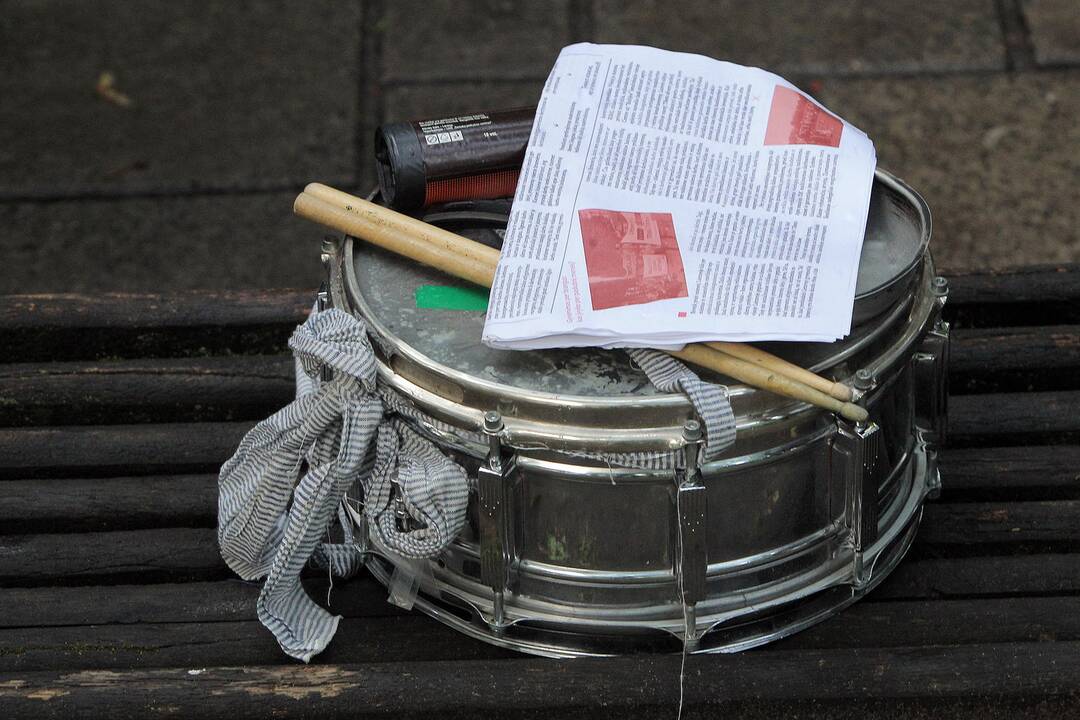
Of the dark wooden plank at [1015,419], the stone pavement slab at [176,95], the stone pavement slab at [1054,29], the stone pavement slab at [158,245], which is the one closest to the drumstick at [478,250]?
the dark wooden plank at [1015,419]

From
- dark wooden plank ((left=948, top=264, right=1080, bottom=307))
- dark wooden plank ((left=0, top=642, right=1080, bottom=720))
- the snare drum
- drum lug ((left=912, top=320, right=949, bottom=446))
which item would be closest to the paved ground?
dark wooden plank ((left=948, top=264, right=1080, bottom=307))

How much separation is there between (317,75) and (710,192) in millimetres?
1740

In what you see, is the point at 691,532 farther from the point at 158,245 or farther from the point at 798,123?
the point at 158,245

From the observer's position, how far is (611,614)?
4.94 feet

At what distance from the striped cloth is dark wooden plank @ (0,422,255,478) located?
0.68ft

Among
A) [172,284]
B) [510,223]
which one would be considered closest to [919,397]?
[510,223]

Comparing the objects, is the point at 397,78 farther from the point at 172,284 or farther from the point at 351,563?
the point at 351,563

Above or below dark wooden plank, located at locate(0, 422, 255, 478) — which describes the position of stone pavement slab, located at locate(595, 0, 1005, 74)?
above

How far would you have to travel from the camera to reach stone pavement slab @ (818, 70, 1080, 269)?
264 cm

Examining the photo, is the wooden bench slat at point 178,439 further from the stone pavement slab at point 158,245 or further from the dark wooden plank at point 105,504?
the stone pavement slab at point 158,245

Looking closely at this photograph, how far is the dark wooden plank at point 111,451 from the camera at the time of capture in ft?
6.00

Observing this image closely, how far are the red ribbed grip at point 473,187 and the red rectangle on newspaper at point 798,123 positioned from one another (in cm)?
30

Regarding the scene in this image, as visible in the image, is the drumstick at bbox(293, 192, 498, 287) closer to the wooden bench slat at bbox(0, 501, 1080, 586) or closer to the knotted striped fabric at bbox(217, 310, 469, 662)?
the knotted striped fabric at bbox(217, 310, 469, 662)

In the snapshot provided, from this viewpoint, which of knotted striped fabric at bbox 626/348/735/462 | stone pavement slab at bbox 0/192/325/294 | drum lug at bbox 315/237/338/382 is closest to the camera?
knotted striped fabric at bbox 626/348/735/462
